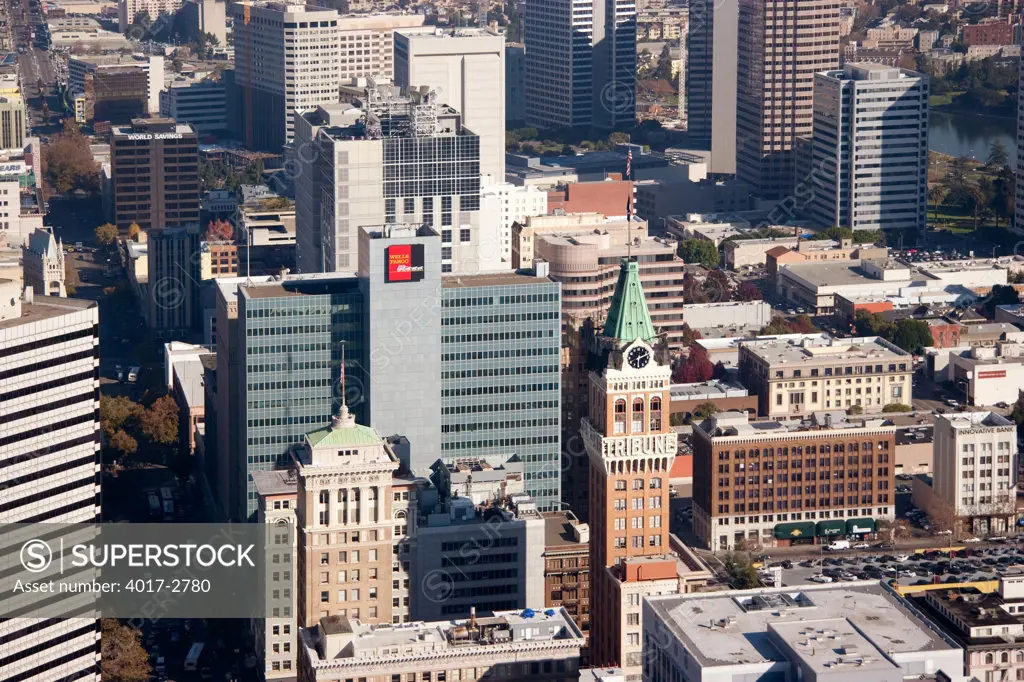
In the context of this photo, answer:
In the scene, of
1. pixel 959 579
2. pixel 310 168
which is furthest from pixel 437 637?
pixel 310 168

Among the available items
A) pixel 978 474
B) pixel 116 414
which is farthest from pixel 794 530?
Answer: pixel 116 414

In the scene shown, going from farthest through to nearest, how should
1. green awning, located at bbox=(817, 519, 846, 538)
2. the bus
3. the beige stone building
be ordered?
the beige stone building < green awning, located at bbox=(817, 519, 846, 538) < the bus

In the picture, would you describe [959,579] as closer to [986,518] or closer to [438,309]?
[986,518]

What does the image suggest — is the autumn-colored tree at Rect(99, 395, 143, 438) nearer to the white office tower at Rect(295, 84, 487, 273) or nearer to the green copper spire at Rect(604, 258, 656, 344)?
the white office tower at Rect(295, 84, 487, 273)

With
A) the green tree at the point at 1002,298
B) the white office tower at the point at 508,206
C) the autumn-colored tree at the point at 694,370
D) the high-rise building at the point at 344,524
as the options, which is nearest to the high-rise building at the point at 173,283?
the white office tower at the point at 508,206

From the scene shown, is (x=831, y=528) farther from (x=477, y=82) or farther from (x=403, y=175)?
(x=477, y=82)

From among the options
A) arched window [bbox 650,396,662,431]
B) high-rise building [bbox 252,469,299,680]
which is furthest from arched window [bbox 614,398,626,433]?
high-rise building [bbox 252,469,299,680]

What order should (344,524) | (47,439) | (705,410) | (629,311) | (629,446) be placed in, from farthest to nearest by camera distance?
(705,410) → (629,446) → (629,311) → (344,524) → (47,439)
